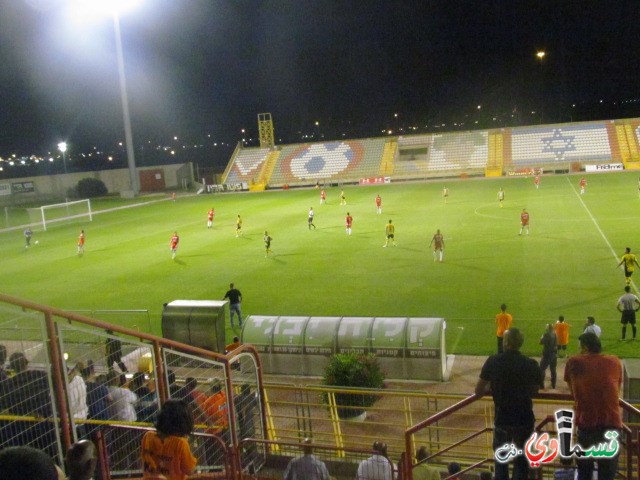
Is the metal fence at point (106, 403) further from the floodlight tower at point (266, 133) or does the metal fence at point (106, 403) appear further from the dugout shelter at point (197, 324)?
the floodlight tower at point (266, 133)

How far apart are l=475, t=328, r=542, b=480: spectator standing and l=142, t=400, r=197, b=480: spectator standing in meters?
2.46

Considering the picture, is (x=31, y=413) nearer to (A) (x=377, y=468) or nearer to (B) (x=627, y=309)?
(A) (x=377, y=468)

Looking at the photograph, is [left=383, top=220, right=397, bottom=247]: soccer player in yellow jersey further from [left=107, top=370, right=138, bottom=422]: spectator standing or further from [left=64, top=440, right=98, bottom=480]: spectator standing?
[left=64, top=440, right=98, bottom=480]: spectator standing

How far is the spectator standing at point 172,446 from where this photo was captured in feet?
15.3

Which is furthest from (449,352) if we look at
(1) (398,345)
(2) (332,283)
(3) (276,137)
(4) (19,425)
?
(3) (276,137)

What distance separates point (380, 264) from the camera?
27109mm

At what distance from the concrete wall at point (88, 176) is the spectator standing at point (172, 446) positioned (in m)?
78.2

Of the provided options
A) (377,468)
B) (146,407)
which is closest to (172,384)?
(146,407)

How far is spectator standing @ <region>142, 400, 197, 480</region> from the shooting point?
4672 mm

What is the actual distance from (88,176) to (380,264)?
64740 millimetres

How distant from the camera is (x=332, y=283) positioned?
24172mm

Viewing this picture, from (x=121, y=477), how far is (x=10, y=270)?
29.9 meters

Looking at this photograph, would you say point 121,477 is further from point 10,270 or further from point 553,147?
point 553,147

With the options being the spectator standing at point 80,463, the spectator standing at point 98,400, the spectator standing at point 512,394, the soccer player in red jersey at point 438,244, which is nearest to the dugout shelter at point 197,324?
the spectator standing at point 98,400
